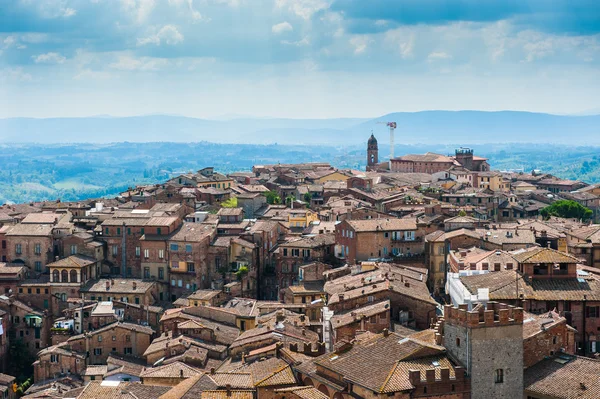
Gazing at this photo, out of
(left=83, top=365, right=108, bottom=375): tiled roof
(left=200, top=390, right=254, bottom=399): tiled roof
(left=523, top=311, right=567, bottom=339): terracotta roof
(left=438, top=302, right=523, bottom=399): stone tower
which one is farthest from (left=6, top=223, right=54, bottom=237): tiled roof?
(left=438, top=302, right=523, bottom=399): stone tower

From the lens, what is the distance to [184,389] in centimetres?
5638

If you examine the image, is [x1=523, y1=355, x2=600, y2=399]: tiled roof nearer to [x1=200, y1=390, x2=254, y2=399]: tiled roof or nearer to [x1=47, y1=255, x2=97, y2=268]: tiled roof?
[x1=200, y1=390, x2=254, y2=399]: tiled roof

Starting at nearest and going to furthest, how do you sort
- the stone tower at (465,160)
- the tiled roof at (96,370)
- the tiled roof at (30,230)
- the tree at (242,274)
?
1. the tiled roof at (96,370)
2. the tree at (242,274)
3. the tiled roof at (30,230)
4. the stone tower at (465,160)

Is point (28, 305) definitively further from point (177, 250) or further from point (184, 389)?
point (184, 389)

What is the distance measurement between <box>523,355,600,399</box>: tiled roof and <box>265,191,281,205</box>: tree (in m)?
76.0

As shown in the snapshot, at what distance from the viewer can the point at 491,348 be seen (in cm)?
4269

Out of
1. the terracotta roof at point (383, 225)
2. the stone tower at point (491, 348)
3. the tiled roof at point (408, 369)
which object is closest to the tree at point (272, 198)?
the terracotta roof at point (383, 225)

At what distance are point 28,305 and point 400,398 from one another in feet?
169

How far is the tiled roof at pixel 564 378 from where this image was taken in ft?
138

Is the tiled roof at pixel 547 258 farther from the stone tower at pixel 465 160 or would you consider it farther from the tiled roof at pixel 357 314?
the stone tower at pixel 465 160

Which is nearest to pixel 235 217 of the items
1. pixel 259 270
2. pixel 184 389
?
pixel 259 270

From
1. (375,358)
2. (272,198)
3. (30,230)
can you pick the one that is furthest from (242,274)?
(375,358)

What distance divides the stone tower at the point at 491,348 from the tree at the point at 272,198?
76.9 m

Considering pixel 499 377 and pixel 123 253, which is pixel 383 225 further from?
pixel 499 377
